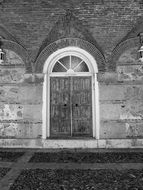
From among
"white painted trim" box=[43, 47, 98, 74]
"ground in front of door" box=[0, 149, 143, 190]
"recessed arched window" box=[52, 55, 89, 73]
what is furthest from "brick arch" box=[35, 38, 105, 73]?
"ground in front of door" box=[0, 149, 143, 190]

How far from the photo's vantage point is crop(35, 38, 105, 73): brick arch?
7141 mm

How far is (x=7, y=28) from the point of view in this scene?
7.31 metres

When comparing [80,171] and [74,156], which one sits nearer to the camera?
[80,171]

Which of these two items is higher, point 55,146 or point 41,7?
point 41,7

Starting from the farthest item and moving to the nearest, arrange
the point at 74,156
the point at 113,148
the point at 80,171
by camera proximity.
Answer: the point at 113,148, the point at 74,156, the point at 80,171

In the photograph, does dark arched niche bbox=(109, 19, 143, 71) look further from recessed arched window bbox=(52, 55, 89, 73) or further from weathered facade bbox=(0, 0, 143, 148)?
recessed arched window bbox=(52, 55, 89, 73)

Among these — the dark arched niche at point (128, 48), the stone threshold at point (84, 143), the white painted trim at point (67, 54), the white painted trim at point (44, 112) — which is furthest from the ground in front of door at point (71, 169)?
the dark arched niche at point (128, 48)

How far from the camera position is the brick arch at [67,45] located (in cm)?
714

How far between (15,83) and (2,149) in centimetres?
239

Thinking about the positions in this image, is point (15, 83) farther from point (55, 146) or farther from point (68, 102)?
point (55, 146)

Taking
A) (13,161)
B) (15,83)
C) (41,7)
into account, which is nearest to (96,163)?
(13,161)

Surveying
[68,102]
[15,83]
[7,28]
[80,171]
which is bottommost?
[80,171]

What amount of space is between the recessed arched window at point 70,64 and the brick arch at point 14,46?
105 centimetres

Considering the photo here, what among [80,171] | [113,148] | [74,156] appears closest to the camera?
[80,171]
